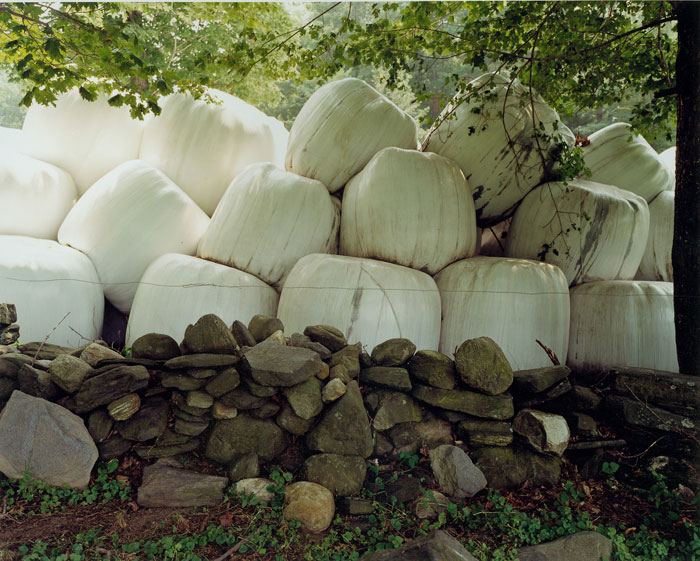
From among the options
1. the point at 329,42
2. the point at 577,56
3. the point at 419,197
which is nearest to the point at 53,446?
the point at 419,197

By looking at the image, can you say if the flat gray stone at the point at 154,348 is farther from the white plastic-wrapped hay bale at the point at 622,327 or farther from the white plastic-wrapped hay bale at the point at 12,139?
the white plastic-wrapped hay bale at the point at 622,327

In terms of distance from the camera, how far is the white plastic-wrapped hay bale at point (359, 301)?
3271mm

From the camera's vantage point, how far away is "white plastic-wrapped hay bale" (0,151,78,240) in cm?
384

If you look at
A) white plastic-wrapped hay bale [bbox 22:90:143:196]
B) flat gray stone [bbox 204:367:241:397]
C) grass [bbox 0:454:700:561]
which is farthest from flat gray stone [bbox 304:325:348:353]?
white plastic-wrapped hay bale [bbox 22:90:143:196]

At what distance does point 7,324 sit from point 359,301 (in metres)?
2.08

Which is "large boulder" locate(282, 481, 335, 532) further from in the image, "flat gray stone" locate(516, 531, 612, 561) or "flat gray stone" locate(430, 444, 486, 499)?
A: "flat gray stone" locate(516, 531, 612, 561)

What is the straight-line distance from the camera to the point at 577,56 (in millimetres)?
A: 3721

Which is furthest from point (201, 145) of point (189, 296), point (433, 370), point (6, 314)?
point (433, 370)

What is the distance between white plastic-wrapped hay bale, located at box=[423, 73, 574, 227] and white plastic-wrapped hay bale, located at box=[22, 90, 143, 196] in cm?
271

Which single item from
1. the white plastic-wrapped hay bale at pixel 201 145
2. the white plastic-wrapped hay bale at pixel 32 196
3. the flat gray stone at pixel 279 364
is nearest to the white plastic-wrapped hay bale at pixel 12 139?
the white plastic-wrapped hay bale at pixel 32 196

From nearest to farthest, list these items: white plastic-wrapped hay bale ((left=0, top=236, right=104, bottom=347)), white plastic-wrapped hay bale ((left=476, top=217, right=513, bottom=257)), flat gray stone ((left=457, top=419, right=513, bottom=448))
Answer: flat gray stone ((left=457, top=419, right=513, bottom=448))
white plastic-wrapped hay bale ((left=0, top=236, right=104, bottom=347))
white plastic-wrapped hay bale ((left=476, top=217, right=513, bottom=257))

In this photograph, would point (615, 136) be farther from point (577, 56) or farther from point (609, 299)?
point (609, 299)

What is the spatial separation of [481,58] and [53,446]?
→ 330cm

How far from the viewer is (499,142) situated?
160 inches
